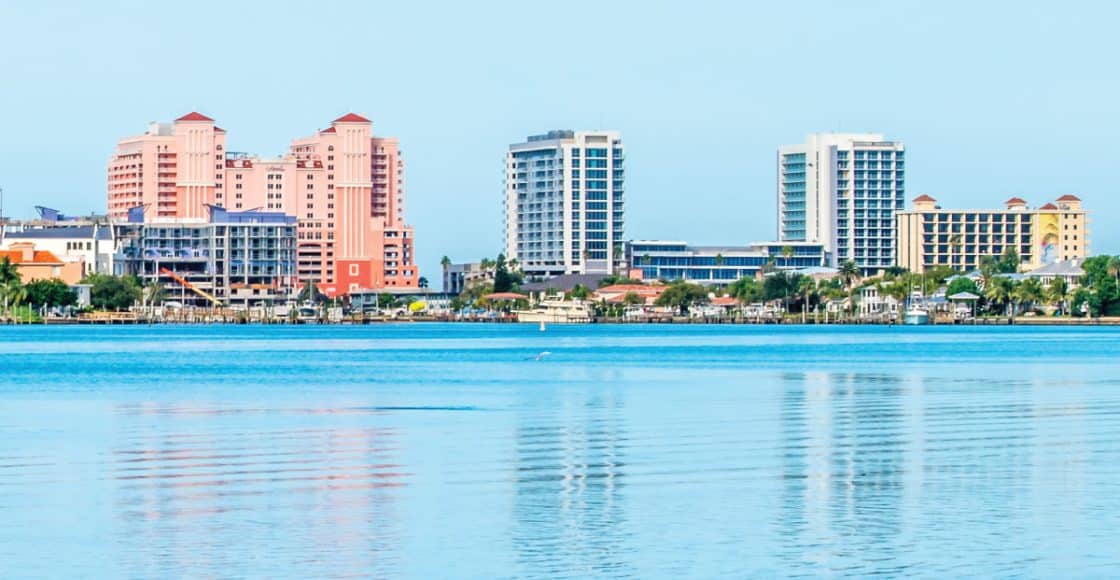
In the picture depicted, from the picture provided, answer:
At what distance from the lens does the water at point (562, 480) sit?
21.0m

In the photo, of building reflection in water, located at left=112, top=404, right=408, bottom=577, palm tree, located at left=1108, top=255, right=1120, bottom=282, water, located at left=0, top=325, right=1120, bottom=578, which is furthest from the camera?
palm tree, located at left=1108, top=255, right=1120, bottom=282

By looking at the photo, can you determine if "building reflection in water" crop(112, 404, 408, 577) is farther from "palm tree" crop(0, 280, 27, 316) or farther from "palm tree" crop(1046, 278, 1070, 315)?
"palm tree" crop(0, 280, 27, 316)

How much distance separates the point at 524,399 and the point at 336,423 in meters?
11.0

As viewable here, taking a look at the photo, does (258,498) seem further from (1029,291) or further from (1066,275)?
(1066,275)

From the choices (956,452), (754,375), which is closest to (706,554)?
(956,452)

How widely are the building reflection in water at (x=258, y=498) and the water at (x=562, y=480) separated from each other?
0.22 feet

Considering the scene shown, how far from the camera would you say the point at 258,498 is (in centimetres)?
2584

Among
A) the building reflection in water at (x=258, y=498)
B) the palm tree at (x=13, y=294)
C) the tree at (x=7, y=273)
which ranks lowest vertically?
the building reflection in water at (x=258, y=498)

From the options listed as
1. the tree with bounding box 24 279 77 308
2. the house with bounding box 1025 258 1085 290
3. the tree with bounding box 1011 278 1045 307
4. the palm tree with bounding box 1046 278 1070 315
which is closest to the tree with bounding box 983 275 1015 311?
the tree with bounding box 1011 278 1045 307

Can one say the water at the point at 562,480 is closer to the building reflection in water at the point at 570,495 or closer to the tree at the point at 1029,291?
the building reflection in water at the point at 570,495

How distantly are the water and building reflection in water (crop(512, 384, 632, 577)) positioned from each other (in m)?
0.07

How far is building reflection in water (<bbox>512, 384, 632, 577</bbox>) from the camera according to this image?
20.9 meters

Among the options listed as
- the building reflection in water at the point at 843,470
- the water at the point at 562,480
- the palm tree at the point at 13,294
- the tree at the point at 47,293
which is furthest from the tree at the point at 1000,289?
the building reflection in water at the point at 843,470

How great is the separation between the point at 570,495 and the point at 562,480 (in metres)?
2.00
